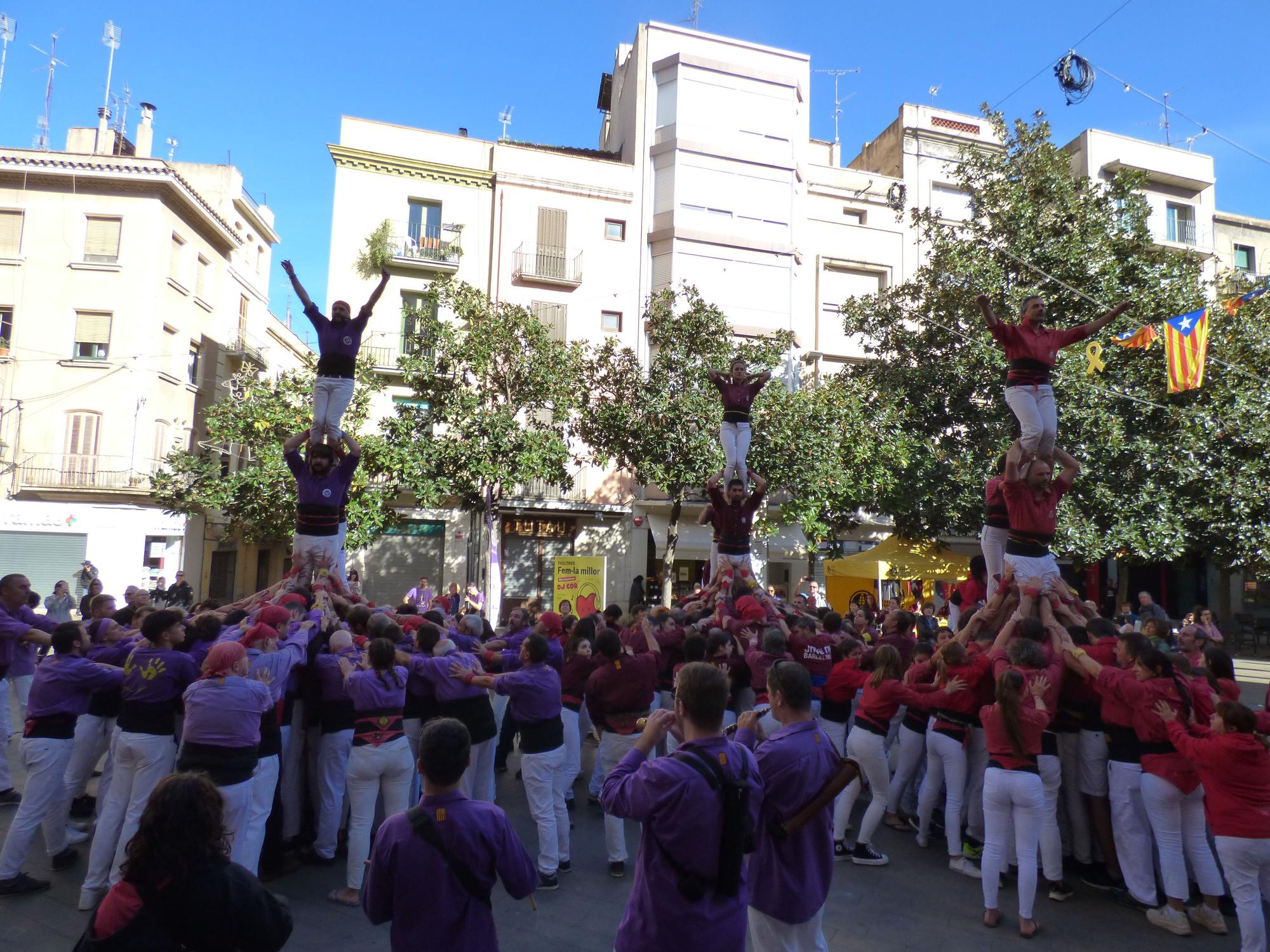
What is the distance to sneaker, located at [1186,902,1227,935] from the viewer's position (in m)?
5.89

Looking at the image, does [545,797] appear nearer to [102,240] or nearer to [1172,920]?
[1172,920]

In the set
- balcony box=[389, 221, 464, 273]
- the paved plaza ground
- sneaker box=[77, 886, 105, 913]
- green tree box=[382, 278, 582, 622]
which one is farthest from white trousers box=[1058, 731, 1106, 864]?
balcony box=[389, 221, 464, 273]

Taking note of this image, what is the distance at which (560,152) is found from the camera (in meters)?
29.1

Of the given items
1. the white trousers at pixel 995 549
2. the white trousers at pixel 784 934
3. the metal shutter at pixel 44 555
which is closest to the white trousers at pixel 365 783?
the white trousers at pixel 784 934

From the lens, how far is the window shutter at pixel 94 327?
84.2ft

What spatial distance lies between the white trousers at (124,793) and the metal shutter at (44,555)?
21822mm

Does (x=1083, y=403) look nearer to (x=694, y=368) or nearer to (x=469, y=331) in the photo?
(x=694, y=368)

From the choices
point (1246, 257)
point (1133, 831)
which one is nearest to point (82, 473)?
point (1133, 831)

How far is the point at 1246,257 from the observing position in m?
34.9

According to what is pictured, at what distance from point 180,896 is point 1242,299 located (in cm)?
2255

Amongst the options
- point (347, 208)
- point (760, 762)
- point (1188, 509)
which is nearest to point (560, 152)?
point (347, 208)

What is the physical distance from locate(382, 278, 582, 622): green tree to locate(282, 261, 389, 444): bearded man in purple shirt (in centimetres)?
1138

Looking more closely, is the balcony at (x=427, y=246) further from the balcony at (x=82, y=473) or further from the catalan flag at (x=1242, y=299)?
the catalan flag at (x=1242, y=299)

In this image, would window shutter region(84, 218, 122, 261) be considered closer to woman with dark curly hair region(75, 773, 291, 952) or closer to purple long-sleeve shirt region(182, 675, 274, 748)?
purple long-sleeve shirt region(182, 675, 274, 748)
